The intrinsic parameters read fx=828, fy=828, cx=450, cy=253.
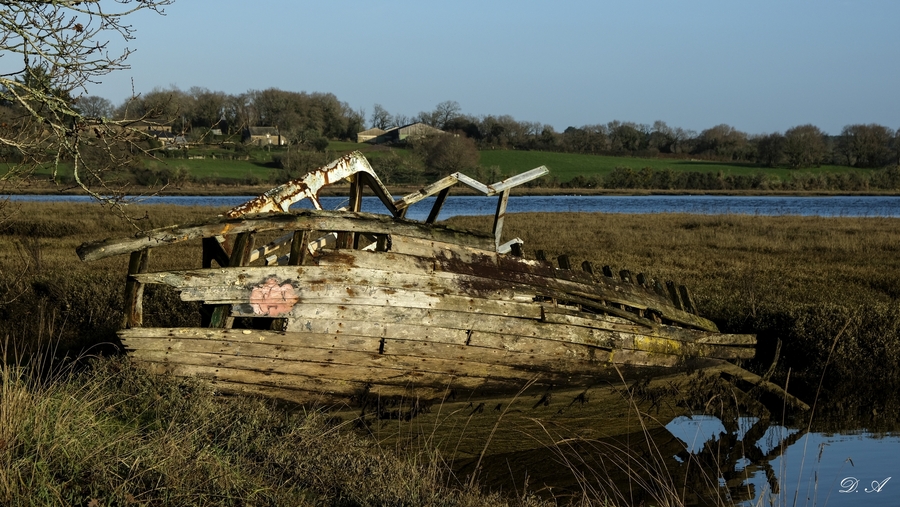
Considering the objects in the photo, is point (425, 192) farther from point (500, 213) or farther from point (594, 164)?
point (594, 164)

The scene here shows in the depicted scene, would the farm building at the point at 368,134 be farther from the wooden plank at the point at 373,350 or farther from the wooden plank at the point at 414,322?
the wooden plank at the point at 414,322

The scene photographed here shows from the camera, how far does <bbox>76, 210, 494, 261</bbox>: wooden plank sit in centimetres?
601

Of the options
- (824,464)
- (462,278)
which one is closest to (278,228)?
(462,278)

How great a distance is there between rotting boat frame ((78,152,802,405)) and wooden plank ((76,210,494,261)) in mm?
11

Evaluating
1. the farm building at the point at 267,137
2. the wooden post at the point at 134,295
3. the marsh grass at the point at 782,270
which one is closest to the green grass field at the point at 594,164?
the farm building at the point at 267,137

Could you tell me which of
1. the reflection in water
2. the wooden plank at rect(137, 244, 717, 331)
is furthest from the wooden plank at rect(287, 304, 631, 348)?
the reflection in water

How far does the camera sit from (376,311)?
21.9ft

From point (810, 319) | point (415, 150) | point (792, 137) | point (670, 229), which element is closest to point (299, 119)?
point (415, 150)

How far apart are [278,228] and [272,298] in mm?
541

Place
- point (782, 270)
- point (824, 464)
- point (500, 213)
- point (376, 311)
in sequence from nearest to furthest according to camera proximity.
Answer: point (376, 311) < point (824, 464) < point (500, 213) < point (782, 270)

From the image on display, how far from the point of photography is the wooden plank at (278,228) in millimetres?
6012

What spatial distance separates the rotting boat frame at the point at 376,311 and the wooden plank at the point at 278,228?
11mm

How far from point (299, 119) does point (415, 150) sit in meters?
12.4

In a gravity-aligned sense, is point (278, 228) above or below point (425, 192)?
below
